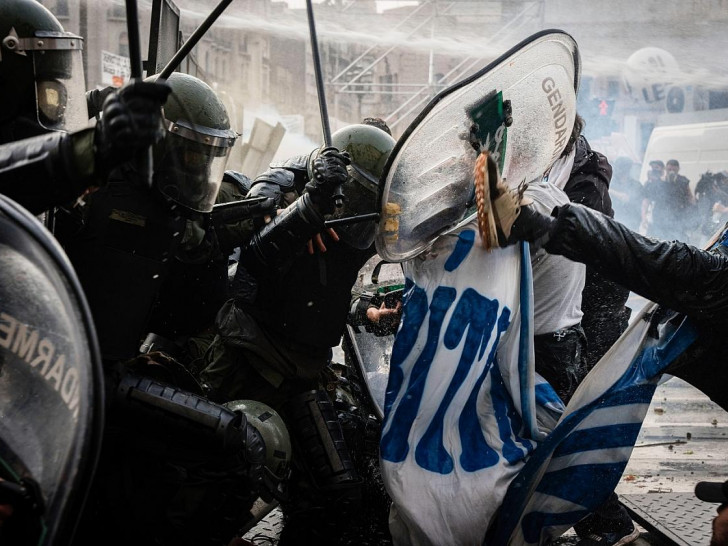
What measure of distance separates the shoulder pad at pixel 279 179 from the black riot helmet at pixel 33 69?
0.96 metres

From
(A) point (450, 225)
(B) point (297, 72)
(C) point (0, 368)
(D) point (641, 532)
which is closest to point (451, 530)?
(A) point (450, 225)

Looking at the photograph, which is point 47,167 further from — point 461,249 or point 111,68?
point 111,68

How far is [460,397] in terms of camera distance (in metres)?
3.11

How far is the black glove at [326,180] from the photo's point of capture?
3307mm

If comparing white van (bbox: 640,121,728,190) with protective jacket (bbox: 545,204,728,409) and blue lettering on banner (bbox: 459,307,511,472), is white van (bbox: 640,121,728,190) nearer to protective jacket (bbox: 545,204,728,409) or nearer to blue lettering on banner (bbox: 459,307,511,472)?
protective jacket (bbox: 545,204,728,409)

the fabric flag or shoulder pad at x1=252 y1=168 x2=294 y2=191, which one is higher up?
shoulder pad at x1=252 y1=168 x2=294 y2=191

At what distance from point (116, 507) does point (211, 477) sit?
1.07ft

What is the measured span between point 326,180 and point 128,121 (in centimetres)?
140

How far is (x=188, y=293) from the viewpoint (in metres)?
3.72

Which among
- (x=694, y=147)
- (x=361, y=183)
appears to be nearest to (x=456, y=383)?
(x=361, y=183)

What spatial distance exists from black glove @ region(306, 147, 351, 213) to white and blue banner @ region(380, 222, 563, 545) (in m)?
0.45

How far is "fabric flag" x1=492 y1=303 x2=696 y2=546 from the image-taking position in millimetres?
3008

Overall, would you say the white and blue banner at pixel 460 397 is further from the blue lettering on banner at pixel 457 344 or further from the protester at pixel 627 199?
the protester at pixel 627 199

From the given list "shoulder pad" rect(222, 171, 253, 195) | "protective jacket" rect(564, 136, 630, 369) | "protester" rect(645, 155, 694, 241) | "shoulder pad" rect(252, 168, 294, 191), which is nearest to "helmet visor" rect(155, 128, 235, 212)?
"shoulder pad" rect(252, 168, 294, 191)
